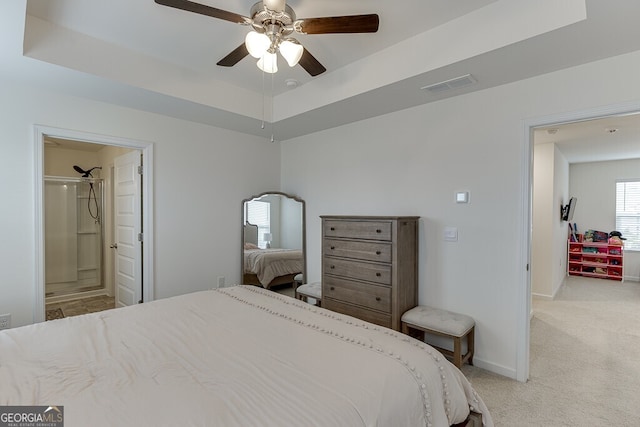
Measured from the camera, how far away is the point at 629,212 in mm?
6355

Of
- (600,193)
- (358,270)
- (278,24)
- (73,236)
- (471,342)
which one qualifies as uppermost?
(278,24)

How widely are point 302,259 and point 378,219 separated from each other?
5.49 ft

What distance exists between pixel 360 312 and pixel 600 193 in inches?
260

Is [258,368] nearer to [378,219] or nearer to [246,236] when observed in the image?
[378,219]

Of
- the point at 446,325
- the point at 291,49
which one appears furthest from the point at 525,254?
the point at 291,49

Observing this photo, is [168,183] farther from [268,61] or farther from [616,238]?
[616,238]

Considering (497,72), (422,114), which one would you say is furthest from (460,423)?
(422,114)

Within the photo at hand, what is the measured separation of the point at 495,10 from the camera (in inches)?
80.3

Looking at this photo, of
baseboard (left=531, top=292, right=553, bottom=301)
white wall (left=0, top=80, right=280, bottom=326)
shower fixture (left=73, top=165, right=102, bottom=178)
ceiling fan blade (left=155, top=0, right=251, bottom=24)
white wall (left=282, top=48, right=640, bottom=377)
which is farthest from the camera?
shower fixture (left=73, top=165, right=102, bottom=178)

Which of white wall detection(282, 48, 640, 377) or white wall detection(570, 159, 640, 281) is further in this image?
white wall detection(570, 159, 640, 281)

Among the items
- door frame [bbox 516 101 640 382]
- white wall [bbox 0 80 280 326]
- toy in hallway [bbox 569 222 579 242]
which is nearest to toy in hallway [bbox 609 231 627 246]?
toy in hallway [bbox 569 222 579 242]

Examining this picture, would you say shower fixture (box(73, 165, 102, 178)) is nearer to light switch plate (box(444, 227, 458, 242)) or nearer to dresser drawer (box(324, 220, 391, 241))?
dresser drawer (box(324, 220, 391, 241))

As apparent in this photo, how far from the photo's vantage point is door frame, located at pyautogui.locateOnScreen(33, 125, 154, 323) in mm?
2719

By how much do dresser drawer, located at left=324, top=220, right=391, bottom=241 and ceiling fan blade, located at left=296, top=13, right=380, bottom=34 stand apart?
1.60 m
